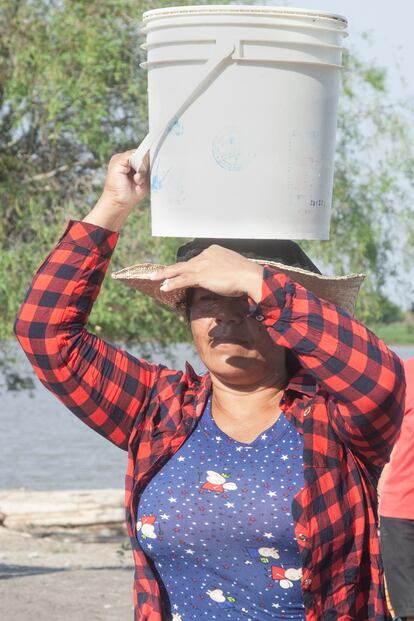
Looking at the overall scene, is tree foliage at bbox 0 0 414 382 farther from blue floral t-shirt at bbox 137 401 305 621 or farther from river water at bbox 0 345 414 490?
blue floral t-shirt at bbox 137 401 305 621

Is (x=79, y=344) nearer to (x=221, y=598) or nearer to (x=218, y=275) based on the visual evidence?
(x=218, y=275)

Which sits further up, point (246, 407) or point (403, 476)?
point (246, 407)

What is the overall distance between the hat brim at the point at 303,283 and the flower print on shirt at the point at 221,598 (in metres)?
0.76

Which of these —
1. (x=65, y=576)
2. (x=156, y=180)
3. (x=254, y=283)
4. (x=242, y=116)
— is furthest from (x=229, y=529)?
(x=65, y=576)

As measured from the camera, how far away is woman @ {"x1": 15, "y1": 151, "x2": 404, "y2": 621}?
3111 mm

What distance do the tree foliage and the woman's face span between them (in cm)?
691

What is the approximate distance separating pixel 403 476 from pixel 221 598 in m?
2.83

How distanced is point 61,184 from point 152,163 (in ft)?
26.3

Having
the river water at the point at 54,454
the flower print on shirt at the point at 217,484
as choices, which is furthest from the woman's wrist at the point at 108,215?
the river water at the point at 54,454

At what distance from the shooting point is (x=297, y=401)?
11.2 feet

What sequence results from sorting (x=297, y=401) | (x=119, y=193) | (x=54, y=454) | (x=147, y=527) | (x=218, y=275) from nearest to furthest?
(x=218, y=275)
(x=147, y=527)
(x=297, y=401)
(x=119, y=193)
(x=54, y=454)

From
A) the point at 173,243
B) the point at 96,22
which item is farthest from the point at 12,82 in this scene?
the point at 173,243

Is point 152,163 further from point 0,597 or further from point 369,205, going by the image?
point 369,205

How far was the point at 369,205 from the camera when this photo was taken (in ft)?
37.9
